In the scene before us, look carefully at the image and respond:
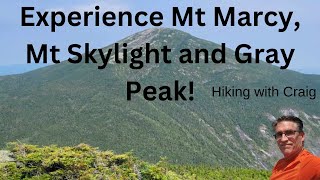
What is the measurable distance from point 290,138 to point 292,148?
0.16 m

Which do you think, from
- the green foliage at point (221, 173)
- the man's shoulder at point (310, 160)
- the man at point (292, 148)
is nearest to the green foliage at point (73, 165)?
the green foliage at point (221, 173)

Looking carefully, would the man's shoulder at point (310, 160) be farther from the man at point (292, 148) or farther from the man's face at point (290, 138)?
the man's face at point (290, 138)

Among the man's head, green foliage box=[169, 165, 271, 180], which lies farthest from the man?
green foliage box=[169, 165, 271, 180]

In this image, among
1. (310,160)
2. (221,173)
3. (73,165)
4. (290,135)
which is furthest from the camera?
(221,173)

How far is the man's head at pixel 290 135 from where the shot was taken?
6965 mm

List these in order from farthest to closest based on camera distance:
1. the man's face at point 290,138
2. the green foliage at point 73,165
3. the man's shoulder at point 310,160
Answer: the green foliage at point 73,165, the man's face at point 290,138, the man's shoulder at point 310,160

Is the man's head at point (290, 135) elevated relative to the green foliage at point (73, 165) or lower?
elevated

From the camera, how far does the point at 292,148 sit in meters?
7.00

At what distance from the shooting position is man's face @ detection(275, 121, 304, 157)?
6.96m

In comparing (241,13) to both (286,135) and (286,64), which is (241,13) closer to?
(286,64)

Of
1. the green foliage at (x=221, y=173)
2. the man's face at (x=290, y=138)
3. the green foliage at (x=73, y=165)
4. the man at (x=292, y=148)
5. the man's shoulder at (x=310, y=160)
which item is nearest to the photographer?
the man's shoulder at (x=310, y=160)

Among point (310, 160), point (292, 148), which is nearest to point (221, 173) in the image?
point (292, 148)

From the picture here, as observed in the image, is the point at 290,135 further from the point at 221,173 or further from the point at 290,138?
the point at 221,173

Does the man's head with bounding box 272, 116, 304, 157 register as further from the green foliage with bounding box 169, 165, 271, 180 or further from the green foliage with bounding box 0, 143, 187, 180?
the green foliage with bounding box 169, 165, 271, 180
